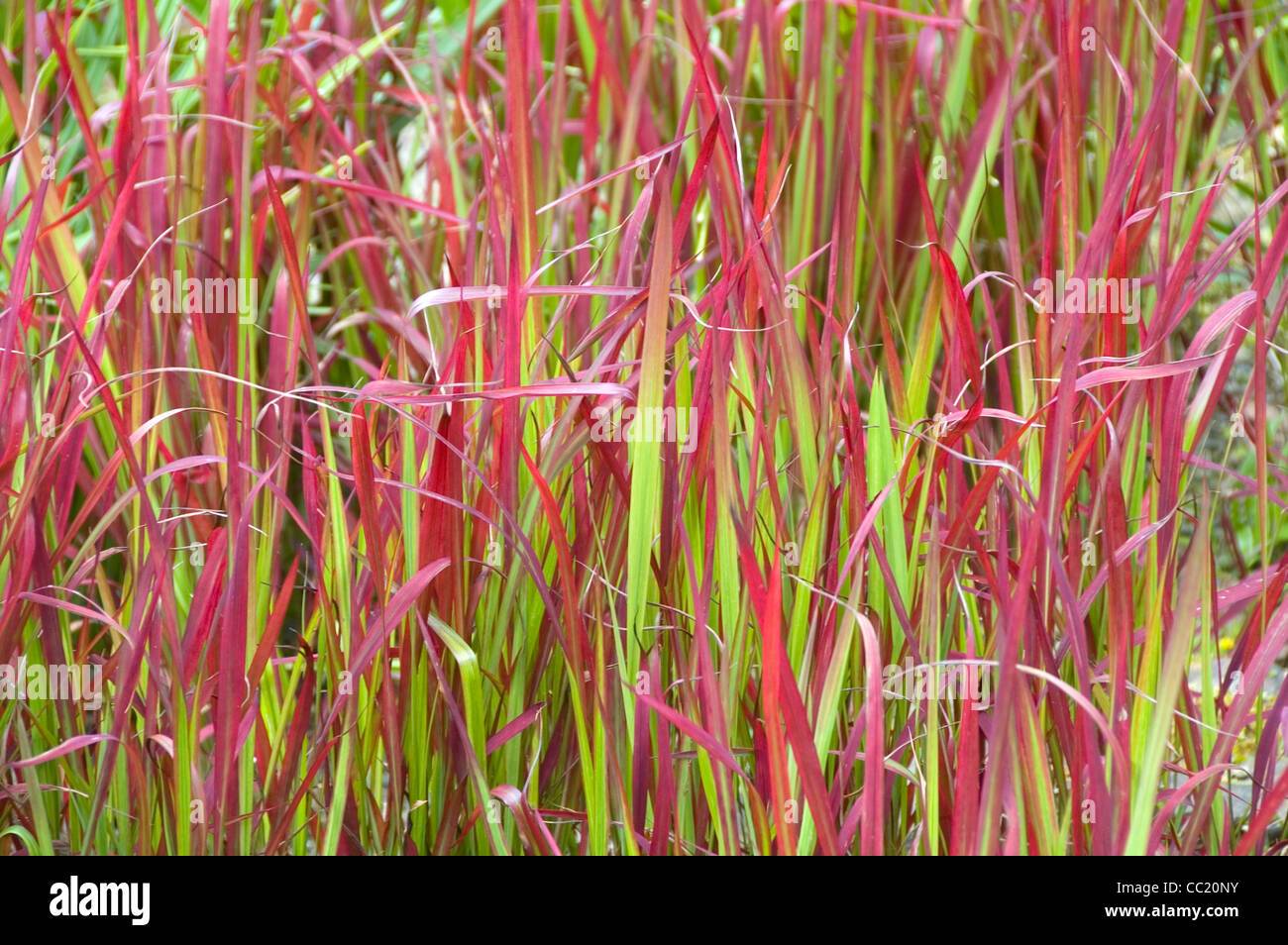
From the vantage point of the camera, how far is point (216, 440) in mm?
704

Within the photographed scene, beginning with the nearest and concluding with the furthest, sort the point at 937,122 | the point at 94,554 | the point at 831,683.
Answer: the point at 831,683, the point at 94,554, the point at 937,122

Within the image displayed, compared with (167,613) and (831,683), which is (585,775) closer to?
(831,683)

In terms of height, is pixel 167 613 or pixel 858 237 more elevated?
pixel 858 237

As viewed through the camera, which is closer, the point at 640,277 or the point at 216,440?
the point at 216,440

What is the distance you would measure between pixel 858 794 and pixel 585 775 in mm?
162

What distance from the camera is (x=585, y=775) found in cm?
56

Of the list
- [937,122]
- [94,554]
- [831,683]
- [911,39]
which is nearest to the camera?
[831,683]

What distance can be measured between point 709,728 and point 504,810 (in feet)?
0.47

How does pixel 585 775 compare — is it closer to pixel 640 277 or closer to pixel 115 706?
pixel 115 706

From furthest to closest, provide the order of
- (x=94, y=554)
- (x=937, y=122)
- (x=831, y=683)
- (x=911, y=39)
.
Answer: (x=911, y=39) < (x=937, y=122) < (x=94, y=554) < (x=831, y=683)

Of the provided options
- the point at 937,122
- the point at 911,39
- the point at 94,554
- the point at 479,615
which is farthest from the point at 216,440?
the point at 911,39
